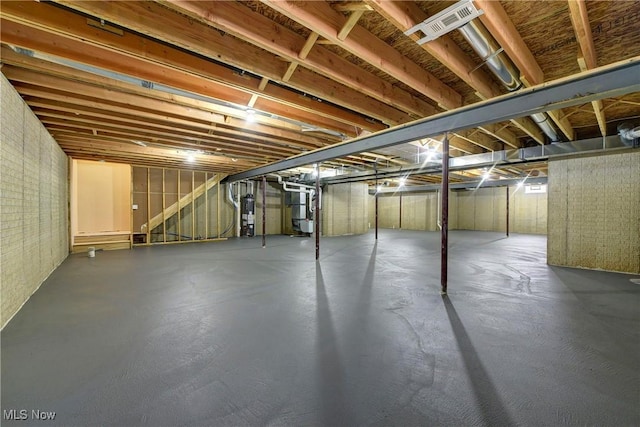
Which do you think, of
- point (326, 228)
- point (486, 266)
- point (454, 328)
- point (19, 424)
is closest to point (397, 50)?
point (454, 328)

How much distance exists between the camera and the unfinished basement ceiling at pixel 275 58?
1777 millimetres

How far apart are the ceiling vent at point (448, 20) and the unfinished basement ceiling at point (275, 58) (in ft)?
0.29

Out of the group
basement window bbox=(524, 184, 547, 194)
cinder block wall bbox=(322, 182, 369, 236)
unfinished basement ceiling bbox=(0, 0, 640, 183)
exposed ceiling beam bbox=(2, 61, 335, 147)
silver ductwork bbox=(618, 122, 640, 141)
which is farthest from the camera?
basement window bbox=(524, 184, 547, 194)

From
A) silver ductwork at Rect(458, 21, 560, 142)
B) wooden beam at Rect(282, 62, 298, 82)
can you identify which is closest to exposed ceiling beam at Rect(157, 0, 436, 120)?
wooden beam at Rect(282, 62, 298, 82)

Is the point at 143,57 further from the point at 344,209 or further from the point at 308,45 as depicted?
the point at 344,209

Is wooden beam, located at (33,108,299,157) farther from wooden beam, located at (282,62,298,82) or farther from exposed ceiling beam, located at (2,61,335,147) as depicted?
wooden beam, located at (282,62,298,82)

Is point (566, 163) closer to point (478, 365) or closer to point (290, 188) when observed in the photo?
point (478, 365)

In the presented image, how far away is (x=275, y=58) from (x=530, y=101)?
241cm

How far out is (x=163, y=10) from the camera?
6.10 feet

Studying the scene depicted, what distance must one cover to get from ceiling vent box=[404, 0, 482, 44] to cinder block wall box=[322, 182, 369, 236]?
7869 millimetres

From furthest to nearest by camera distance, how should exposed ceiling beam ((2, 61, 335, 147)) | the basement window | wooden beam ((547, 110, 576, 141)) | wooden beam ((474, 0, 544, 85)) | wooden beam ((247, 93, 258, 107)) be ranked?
1. the basement window
2. wooden beam ((547, 110, 576, 141))
3. wooden beam ((247, 93, 258, 107))
4. exposed ceiling beam ((2, 61, 335, 147))
5. wooden beam ((474, 0, 544, 85))

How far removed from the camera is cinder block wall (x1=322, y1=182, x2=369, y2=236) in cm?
968

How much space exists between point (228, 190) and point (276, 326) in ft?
24.6

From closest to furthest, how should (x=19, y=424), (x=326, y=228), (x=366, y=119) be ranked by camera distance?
(x=19, y=424) → (x=366, y=119) → (x=326, y=228)
